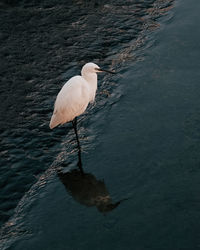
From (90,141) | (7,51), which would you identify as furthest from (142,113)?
(7,51)

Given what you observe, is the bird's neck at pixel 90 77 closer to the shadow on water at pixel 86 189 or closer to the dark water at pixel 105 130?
the dark water at pixel 105 130

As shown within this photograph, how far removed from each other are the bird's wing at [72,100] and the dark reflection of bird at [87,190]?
82cm

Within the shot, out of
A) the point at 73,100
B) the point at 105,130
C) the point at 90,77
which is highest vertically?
the point at 90,77

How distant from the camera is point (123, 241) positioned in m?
4.87

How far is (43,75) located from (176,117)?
2.77m

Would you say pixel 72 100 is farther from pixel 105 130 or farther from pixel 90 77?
pixel 105 130

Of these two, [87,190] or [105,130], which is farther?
[105,130]

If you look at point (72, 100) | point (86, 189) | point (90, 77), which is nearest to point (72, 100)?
point (72, 100)

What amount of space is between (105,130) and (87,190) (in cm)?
118

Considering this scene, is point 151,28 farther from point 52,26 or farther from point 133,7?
point 52,26

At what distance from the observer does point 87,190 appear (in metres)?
5.82

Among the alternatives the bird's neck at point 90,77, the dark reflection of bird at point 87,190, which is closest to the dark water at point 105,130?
the dark reflection of bird at point 87,190

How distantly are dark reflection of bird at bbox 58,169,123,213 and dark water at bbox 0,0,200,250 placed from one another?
0.04 ft

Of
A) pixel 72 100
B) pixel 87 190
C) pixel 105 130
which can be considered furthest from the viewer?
pixel 105 130
